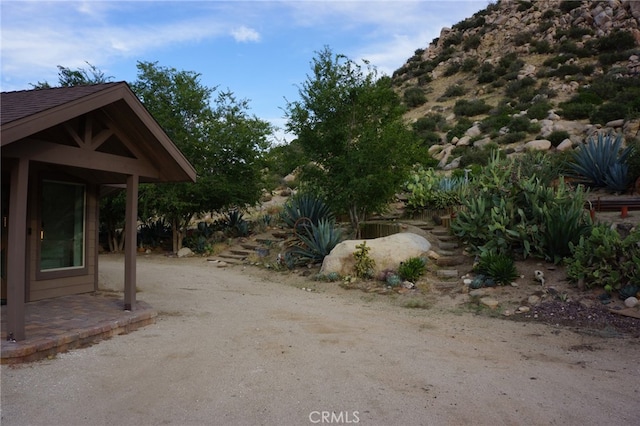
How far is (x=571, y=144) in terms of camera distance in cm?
2394

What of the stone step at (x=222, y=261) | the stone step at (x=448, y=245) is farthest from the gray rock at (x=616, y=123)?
the stone step at (x=222, y=261)

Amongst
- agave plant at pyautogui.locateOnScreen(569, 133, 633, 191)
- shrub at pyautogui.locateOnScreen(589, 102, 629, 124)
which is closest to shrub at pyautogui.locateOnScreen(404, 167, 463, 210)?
agave plant at pyautogui.locateOnScreen(569, 133, 633, 191)

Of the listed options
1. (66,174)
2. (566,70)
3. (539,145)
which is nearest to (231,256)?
(66,174)

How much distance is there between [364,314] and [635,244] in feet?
15.2

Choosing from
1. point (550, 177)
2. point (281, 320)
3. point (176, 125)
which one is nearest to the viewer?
point (281, 320)

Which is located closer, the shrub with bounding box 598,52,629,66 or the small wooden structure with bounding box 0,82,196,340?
the small wooden structure with bounding box 0,82,196,340

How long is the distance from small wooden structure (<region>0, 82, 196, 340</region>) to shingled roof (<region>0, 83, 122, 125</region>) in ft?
0.05

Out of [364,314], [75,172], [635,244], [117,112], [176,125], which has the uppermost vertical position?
[176,125]

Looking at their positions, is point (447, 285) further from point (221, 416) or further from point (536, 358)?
point (221, 416)

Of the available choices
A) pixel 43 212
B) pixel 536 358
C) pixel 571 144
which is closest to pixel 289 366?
pixel 536 358

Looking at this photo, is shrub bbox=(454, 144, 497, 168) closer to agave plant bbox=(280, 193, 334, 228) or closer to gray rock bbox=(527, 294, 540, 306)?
agave plant bbox=(280, 193, 334, 228)

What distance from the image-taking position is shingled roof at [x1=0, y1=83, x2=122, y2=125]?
18.1 ft

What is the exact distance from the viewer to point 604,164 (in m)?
14.0

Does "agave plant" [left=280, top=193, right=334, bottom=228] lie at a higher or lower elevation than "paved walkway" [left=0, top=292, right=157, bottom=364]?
higher
